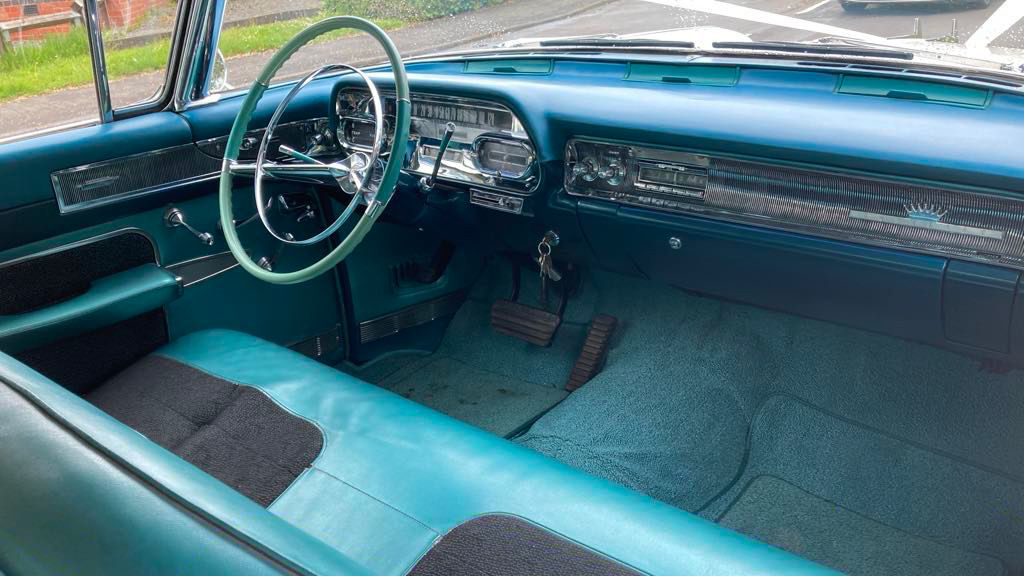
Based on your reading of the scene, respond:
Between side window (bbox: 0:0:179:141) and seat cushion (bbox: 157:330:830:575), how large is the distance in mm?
1002

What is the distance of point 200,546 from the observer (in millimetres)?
833

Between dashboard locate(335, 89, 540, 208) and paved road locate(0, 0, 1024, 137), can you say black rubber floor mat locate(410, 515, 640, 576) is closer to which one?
dashboard locate(335, 89, 540, 208)

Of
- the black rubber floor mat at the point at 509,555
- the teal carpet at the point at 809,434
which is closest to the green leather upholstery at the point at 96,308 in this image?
the teal carpet at the point at 809,434

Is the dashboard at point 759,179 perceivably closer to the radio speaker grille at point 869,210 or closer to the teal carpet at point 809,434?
the radio speaker grille at point 869,210

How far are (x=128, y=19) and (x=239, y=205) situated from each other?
63 centimetres

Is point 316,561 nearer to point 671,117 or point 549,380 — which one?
point 671,117

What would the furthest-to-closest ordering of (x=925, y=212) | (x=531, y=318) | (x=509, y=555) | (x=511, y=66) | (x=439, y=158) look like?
(x=531, y=318), (x=511, y=66), (x=439, y=158), (x=925, y=212), (x=509, y=555)

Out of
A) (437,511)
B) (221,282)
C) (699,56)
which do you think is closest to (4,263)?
(221,282)

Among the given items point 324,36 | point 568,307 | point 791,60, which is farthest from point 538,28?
point 568,307

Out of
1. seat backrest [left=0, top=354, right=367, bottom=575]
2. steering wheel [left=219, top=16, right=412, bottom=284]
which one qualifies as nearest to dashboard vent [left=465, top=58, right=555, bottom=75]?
steering wheel [left=219, top=16, right=412, bottom=284]

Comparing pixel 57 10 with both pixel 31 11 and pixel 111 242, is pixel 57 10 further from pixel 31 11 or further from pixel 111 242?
pixel 111 242

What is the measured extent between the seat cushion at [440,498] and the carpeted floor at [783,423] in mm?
851

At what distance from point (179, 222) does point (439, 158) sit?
0.83 m

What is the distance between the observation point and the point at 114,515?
33.6 inches
